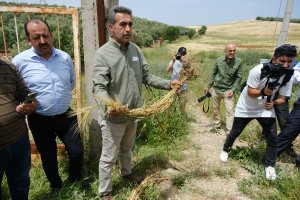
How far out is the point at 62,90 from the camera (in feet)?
9.25

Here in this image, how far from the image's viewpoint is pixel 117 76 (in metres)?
2.63

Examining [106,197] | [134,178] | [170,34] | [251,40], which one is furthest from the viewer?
[251,40]

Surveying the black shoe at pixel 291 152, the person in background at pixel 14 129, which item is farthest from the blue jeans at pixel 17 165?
the black shoe at pixel 291 152

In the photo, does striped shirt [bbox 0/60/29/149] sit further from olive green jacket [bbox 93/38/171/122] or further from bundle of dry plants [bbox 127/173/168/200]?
bundle of dry plants [bbox 127/173/168/200]

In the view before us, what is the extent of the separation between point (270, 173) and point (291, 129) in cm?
78

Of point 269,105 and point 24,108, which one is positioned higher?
point 24,108

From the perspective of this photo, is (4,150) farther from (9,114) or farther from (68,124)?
(68,124)

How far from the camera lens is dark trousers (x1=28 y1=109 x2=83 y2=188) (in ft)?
9.23

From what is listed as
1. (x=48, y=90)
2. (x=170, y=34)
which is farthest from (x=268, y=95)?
(x=170, y=34)

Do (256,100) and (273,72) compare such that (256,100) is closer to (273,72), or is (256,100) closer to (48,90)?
(273,72)

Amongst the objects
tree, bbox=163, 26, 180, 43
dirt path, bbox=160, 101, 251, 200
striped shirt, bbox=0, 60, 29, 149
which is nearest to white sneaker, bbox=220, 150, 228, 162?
dirt path, bbox=160, 101, 251, 200

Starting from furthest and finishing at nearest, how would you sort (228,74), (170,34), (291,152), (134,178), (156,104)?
(170,34) → (228,74) → (291,152) → (134,178) → (156,104)

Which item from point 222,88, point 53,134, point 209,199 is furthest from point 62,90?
point 222,88

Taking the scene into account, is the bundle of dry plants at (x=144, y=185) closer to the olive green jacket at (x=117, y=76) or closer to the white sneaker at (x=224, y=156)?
the olive green jacket at (x=117, y=76)
